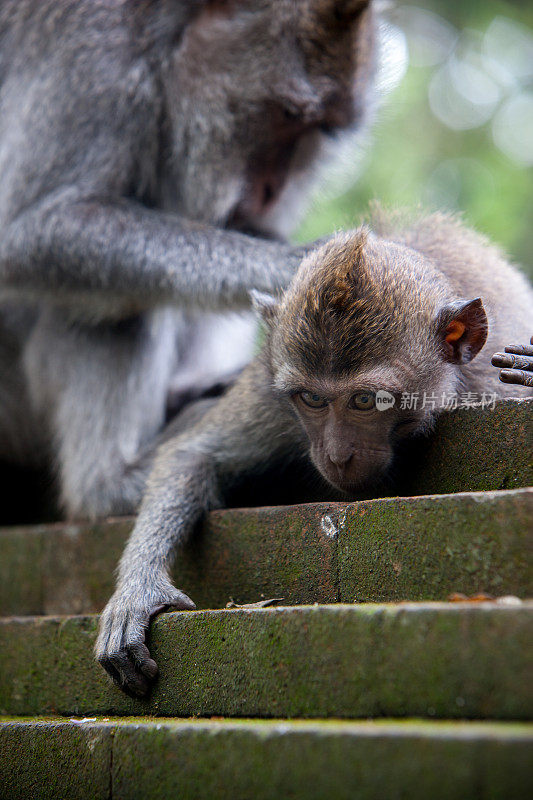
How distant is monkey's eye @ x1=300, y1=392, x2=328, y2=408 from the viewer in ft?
12.1

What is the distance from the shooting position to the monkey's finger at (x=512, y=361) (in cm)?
354

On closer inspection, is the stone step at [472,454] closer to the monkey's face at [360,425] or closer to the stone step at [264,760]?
the monkey's face at [360,425]

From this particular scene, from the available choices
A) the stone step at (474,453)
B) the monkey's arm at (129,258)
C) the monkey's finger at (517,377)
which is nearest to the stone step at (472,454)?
the stone step at (474,453)

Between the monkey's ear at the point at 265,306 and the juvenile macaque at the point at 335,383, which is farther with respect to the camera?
the monkey's ear at the point at 265,306

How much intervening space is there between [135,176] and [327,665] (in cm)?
363

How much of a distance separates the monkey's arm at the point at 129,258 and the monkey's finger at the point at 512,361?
1.72 metres

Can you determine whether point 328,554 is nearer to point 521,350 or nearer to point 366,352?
point 366,352

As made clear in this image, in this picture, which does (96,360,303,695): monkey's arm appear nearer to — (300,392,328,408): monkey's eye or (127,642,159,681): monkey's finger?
(127,642,159,681): monkey's finger

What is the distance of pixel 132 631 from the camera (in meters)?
3.48

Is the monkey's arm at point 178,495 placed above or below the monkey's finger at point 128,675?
above

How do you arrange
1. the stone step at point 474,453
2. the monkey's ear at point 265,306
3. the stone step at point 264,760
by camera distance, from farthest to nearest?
the monkey's ear at point 265,306 < the stone step at point 474,453 < the stone step at point 264,760

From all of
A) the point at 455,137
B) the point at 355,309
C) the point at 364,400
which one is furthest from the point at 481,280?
the point at 455,137

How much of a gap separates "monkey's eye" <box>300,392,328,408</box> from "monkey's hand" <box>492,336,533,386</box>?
0.71 meters

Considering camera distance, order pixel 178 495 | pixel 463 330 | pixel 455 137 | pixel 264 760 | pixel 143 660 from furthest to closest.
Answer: pixel 455 137 → pixel 178 495 → pixel 463 330 → pixel 143 660 → pixel 264 760
